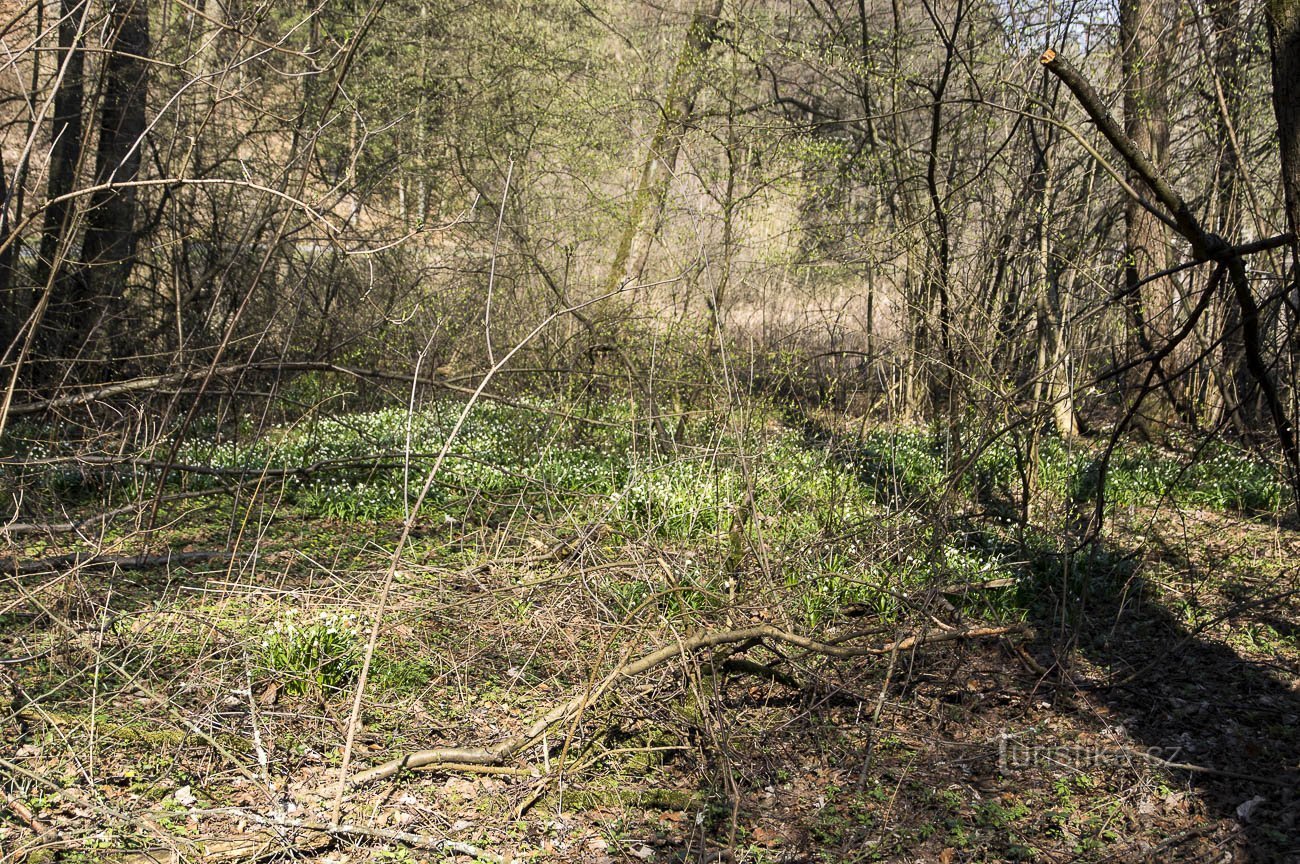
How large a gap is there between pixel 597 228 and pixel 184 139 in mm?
4049

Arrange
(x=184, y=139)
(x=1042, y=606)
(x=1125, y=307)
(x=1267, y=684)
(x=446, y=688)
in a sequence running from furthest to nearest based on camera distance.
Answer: (x=184, y=139)
(x=1125, y=307)
(x=1042, y=606)
(x=1267, y=684)
(x=446, y=688)

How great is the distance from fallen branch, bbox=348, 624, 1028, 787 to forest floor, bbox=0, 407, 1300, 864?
37 millimetres

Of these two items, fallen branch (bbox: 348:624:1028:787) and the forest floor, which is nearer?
the forest floor

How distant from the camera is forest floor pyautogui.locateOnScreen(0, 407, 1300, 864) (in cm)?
358

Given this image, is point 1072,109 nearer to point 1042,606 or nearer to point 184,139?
point 1042,606

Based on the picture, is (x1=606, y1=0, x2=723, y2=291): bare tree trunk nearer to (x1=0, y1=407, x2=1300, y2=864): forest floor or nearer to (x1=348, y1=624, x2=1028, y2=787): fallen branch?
(x1=0, y1=407, x2=1300, y2=864): forest floor

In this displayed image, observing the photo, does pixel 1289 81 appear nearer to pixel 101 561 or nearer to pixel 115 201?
pixel 101 561

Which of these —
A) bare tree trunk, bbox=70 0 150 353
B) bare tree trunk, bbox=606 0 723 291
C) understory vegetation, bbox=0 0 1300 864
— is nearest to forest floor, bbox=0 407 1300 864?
understory vegetation, bbox=0 0 1300 864

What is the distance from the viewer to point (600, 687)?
3916 mm

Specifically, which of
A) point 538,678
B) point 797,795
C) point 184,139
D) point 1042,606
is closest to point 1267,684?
point 1042,606

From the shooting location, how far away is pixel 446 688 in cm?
462

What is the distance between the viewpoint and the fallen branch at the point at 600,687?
3842mm

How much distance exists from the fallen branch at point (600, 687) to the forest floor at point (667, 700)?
0.04 metres

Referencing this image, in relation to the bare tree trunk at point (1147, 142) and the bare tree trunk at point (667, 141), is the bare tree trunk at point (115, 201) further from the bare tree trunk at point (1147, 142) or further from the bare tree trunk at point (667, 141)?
the bare tree trunk at point (1147, 142)
